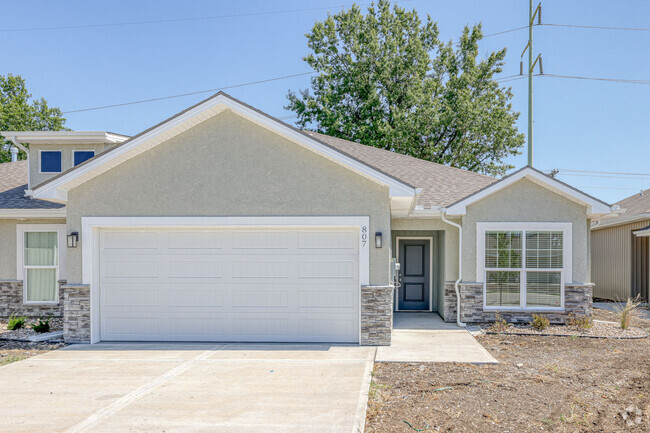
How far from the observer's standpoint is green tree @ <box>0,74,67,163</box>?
98.9 feet

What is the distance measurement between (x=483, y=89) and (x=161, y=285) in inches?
962

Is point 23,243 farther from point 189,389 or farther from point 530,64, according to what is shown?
point 530,64

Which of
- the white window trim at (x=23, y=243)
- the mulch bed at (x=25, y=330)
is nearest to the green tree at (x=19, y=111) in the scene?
the white window trim at (x=23, y=243)

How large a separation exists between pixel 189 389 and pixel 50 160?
9329 millimetres

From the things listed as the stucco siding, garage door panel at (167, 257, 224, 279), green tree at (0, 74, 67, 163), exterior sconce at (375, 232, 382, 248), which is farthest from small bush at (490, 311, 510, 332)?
green tree at (0, 74, 67, 163)

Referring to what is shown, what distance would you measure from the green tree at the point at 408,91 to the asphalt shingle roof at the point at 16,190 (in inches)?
618

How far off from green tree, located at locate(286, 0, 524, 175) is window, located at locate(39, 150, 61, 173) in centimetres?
1622

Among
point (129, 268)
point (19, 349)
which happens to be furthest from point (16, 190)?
point (129, 268)

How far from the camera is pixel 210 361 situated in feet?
26.1

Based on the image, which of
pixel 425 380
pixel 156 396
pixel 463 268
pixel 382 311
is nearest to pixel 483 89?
pixel 463 268

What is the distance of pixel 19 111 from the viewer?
30.5 meters

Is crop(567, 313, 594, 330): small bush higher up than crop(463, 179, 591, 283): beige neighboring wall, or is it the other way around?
crop(463, 179, 591, 283): beige neighboring wall

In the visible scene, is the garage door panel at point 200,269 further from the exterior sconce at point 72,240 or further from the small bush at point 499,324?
the small bush at point 499,324

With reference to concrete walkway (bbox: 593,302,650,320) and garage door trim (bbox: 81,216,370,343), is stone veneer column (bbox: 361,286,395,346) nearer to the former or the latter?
garage door trim (bbox: 81,216,370,343)
